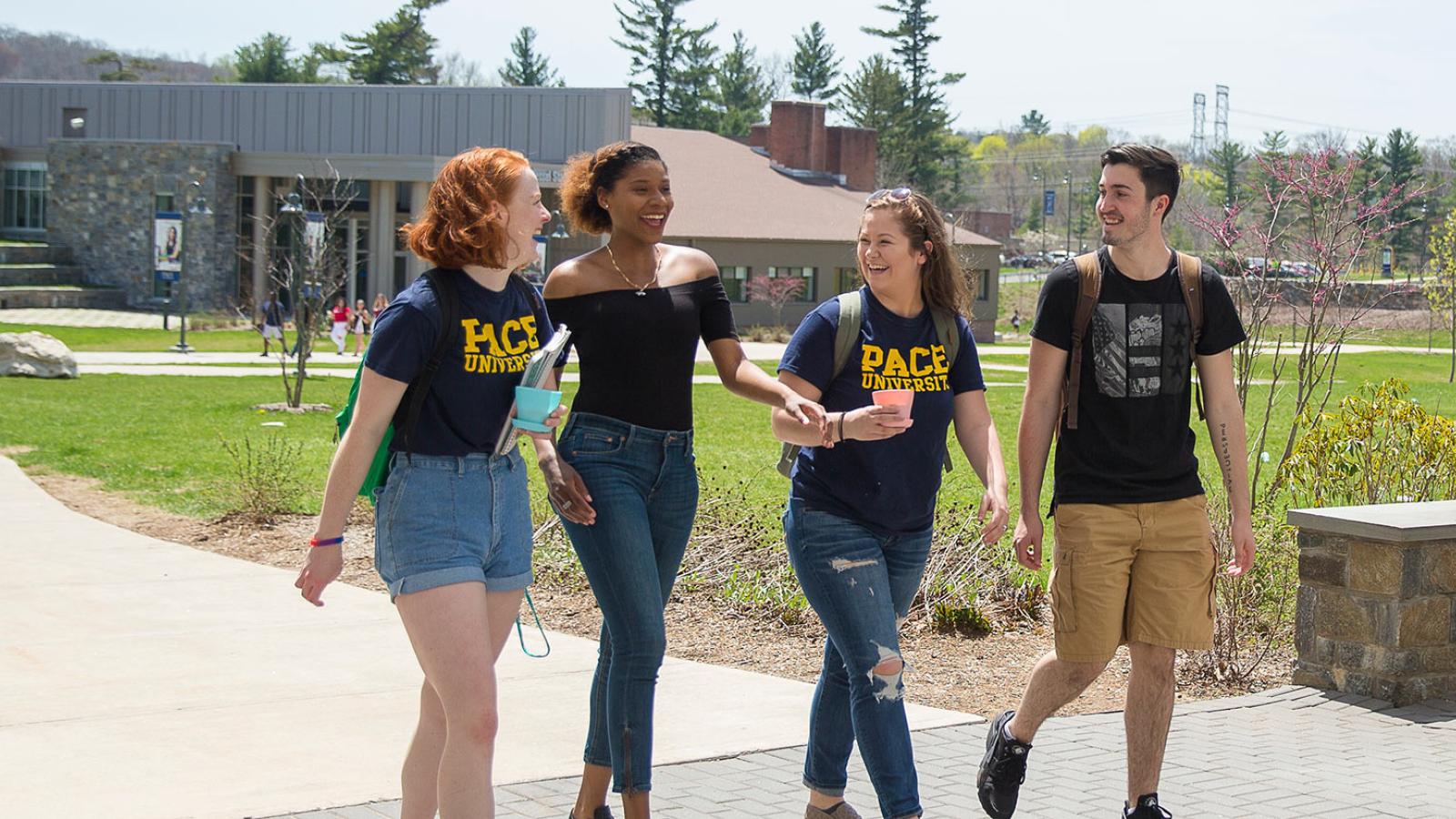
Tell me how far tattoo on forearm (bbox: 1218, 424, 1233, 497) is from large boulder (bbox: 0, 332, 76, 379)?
78.0ft

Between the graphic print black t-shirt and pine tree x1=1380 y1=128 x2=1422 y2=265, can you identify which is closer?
the graphic print black t-shirt

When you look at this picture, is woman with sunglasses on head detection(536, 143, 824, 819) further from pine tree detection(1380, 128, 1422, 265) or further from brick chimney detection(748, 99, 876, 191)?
pine tree detection(1380, 128, 1422, 265)

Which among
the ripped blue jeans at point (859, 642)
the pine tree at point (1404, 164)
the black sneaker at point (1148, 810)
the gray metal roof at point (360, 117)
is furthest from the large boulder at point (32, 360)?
the pine tree at point (1404, 164)

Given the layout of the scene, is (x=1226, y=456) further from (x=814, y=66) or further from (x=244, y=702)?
(x=814, y=66)

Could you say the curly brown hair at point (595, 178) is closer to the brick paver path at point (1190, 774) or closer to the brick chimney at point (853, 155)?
the brick paver path at point (1190, 774)

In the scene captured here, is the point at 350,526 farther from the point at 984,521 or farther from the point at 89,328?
the point at 89,328

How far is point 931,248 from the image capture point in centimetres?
457

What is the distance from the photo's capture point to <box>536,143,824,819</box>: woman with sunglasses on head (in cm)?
436

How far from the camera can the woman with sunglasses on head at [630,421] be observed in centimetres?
436

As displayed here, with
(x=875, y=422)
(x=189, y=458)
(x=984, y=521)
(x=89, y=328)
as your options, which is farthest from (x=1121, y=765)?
(x=89, y=328)

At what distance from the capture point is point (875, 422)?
13.5 feet

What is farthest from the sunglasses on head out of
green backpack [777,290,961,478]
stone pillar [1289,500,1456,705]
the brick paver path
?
stone pillar [1289,500,1456,705]

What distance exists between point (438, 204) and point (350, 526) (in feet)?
24.3

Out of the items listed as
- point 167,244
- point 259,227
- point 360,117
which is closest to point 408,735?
point 167,244
